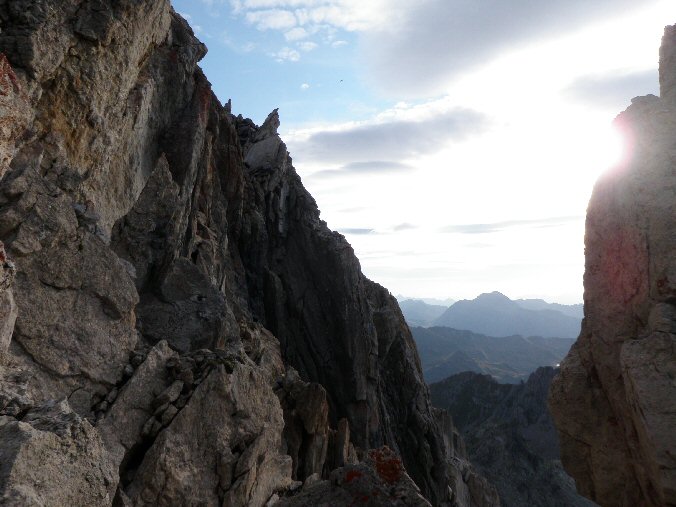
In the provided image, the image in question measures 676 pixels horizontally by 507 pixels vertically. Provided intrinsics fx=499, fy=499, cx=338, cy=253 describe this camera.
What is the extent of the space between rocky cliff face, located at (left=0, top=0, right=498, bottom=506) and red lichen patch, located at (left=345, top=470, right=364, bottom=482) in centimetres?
3

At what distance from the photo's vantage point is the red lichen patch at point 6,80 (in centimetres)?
1532

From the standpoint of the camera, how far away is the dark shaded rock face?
108750mm

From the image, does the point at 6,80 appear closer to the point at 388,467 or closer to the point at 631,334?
the point at 388,467

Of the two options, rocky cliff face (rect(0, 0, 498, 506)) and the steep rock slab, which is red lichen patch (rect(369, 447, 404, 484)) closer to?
rocky cliff face (rect(0, 0, 498, 506))

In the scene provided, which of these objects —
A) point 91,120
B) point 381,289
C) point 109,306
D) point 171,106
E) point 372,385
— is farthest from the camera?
point 381,289

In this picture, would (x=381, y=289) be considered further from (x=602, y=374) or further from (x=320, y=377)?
(x=602, y=374)

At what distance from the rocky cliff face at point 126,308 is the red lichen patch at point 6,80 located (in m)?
0.04

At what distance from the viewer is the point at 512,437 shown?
123m

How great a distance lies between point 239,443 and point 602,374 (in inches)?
632

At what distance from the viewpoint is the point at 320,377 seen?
2457 inches

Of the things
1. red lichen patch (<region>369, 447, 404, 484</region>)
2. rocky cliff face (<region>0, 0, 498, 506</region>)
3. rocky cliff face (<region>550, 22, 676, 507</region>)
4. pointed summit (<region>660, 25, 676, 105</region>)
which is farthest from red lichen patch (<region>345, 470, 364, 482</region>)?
pointed summit (<region>660, 25, 676, 105</region>)

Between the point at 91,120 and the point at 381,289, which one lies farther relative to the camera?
the point at 381,289

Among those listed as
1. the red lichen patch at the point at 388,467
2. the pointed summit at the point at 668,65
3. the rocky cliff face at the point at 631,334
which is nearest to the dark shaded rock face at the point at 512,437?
the rocky cliff face at the point at 631,334

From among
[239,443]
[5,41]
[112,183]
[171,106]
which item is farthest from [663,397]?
[171,106]
